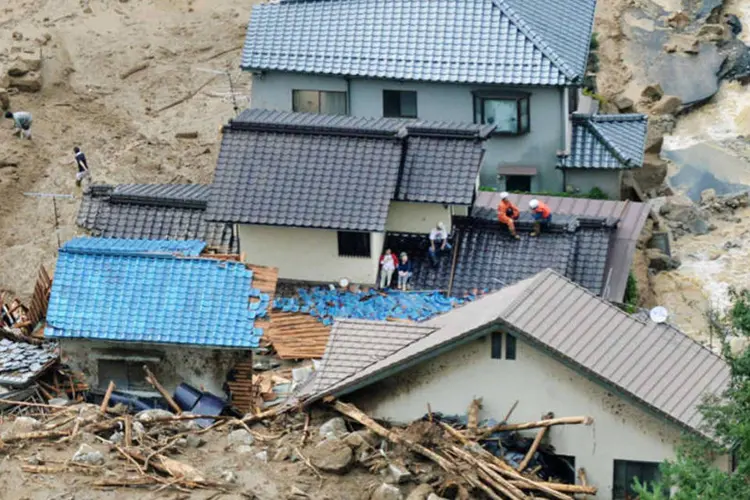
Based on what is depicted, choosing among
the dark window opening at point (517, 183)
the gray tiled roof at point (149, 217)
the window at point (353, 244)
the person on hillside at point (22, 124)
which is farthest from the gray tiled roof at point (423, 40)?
the window at point (353, 244)

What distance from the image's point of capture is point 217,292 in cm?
4297

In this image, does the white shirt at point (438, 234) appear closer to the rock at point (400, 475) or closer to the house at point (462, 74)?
the house at point (462, 74)

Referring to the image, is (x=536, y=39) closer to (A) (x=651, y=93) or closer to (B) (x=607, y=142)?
(B) (x=607, y=142)

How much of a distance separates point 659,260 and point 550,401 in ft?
66.7

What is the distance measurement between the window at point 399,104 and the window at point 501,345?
2119cm

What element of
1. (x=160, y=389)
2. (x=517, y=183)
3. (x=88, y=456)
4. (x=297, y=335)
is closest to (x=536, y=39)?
(x=517, y=183)

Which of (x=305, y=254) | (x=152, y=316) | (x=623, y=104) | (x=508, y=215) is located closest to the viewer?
(x=152, y=316)

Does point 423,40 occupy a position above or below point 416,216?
above

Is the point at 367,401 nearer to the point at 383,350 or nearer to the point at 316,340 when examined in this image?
the point at 383,350

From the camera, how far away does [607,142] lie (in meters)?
56.4

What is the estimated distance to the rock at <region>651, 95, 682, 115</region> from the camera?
66.8m

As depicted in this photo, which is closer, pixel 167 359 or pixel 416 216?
pixel 167 359

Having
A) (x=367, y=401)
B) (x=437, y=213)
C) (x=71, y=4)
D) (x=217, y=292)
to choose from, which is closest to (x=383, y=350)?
(x=367, y=401)

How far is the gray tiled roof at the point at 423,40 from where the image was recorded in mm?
55781
